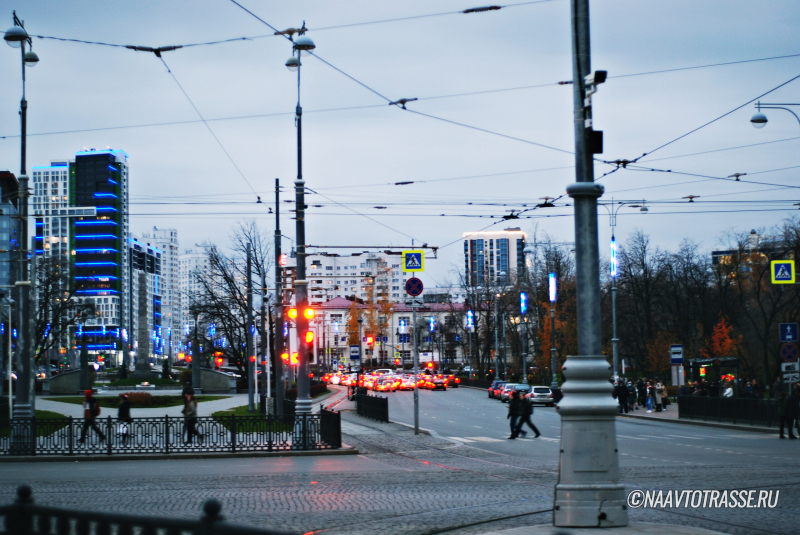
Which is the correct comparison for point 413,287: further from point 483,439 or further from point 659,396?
point 659,396

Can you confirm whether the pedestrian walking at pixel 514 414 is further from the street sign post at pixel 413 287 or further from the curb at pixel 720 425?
the curb at pixel 720 425

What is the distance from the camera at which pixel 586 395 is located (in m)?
9.78

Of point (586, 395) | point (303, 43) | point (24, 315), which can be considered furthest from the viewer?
point (24, 315)

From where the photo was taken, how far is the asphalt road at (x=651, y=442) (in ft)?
72.0

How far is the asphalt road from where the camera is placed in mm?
21953

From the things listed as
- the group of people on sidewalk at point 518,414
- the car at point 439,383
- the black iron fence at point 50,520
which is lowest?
the car at point 439,383

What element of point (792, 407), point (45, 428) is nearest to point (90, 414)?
point (45, 428)

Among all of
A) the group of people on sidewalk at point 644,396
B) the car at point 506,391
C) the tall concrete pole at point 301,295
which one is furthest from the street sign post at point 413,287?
the car at point 506,391

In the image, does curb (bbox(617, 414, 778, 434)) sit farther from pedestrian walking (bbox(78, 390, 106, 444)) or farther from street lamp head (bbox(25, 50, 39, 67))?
street lamp head (bbox(25, 50, 39, 67))

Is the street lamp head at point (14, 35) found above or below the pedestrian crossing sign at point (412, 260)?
above

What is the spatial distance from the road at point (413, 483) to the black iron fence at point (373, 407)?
371 inches

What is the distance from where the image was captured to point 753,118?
87.9 ft

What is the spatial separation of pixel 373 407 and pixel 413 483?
25.5 metres

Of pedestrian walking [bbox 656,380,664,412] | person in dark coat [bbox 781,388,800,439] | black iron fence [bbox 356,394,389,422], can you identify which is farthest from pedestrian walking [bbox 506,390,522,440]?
pedestrian walking [bbox 656,380,664,412]
